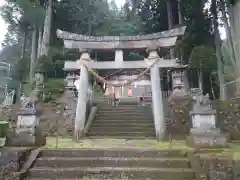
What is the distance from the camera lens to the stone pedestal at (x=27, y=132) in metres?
5.80

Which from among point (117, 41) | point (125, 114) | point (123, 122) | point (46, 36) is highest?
point (46, 36)

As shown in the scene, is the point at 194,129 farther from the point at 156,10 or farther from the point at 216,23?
the point at 156,10

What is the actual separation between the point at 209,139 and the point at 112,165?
2.59 metres

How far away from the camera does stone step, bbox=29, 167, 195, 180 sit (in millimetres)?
4508

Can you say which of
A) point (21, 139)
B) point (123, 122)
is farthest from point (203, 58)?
point (21, 139)

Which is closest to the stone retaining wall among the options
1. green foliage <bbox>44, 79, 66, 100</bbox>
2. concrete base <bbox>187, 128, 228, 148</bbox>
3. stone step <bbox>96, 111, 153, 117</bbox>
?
stone step <bbox>96, 111, 153, 117</bbox>

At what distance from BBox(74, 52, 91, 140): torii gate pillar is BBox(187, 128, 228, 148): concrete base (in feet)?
14.0

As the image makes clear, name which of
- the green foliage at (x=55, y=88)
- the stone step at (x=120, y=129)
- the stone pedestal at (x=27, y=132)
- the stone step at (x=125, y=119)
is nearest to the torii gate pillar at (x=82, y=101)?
the stone step at (x=120, y=129)

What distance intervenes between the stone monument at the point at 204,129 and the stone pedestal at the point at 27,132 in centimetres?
410

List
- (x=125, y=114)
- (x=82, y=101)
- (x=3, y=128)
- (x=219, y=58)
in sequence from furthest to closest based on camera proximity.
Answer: (x=219, y=58) → (x=125, y=114) → (x=82, y=101) → (x=3, y=128)

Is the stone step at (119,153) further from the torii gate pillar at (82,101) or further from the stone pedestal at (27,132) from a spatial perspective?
the torii gate pillar at (82,101)

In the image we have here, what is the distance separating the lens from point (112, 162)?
16.4ft

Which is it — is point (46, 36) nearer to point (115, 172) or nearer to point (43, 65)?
point (43, 65)

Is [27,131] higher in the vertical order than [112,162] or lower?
higher
